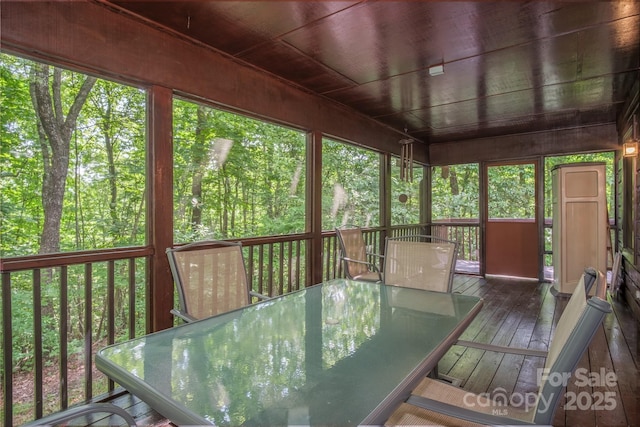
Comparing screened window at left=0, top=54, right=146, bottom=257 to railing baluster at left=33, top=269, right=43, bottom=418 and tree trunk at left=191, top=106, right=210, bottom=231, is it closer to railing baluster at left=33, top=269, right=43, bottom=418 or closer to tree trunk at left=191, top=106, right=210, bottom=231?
railing baluster at left=33, top=269, right=43, bottom=418

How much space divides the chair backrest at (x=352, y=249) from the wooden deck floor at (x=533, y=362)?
3.98 feet

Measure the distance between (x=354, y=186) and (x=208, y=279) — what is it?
3.92 metres

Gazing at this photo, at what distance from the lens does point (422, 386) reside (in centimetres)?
141

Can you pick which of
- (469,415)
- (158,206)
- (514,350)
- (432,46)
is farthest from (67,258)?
(432,46)

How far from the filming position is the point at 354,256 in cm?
392

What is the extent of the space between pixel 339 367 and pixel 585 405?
6.74 feet

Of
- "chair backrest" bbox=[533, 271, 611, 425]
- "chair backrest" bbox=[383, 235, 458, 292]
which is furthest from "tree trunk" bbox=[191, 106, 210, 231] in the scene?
"chair backrest" bbox=[533, 271, 611, 425]

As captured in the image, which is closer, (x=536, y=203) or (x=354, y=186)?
(x=354, y=186)

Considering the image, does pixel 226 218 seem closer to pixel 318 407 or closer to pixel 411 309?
pixel 411 309

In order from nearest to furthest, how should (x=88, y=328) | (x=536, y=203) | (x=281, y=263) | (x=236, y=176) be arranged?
(x=88, y=328) → (x=281, y=263) → (x=236, y=176) → (x=536, y=203)

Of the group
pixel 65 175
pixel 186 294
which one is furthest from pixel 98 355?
pixel 65 175

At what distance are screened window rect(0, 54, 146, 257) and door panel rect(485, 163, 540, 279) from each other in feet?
18.6

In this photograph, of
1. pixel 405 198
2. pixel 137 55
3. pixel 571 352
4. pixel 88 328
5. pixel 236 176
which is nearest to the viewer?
pixel 571 352

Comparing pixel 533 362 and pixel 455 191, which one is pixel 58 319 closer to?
pixel 533 362
